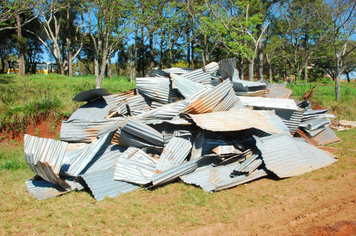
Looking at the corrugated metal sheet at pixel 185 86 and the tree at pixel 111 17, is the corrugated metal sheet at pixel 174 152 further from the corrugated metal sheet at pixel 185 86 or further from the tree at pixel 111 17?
the tree at pixel 111 17

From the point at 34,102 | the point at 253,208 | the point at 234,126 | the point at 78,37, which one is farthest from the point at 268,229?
the point at 78,37

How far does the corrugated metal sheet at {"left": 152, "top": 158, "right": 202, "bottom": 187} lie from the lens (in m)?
4.56

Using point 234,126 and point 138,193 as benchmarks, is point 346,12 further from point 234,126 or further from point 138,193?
point 138,193

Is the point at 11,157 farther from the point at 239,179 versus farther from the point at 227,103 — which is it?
the point at 239,179

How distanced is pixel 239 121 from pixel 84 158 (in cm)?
316

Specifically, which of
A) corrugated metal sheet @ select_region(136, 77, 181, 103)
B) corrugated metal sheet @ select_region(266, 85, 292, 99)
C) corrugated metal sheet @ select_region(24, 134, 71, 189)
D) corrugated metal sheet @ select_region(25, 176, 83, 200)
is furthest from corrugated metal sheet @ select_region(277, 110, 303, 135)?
corrugated metal sheet @ select_region(24, 134, 71, 189)

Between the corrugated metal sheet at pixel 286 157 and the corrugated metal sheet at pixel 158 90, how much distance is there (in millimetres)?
2470

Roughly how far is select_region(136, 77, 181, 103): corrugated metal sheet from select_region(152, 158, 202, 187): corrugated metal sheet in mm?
2135

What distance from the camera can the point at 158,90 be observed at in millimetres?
6543

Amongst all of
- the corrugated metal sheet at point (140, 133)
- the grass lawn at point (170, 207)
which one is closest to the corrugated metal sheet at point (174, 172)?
the grass lawn at point (170, 207)

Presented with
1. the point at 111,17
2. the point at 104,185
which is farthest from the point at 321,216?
the point at 111,17

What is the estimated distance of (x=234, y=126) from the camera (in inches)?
204

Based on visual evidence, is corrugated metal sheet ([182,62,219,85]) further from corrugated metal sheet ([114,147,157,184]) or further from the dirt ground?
the dirt ground

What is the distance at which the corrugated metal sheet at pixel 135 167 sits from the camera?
473cm
